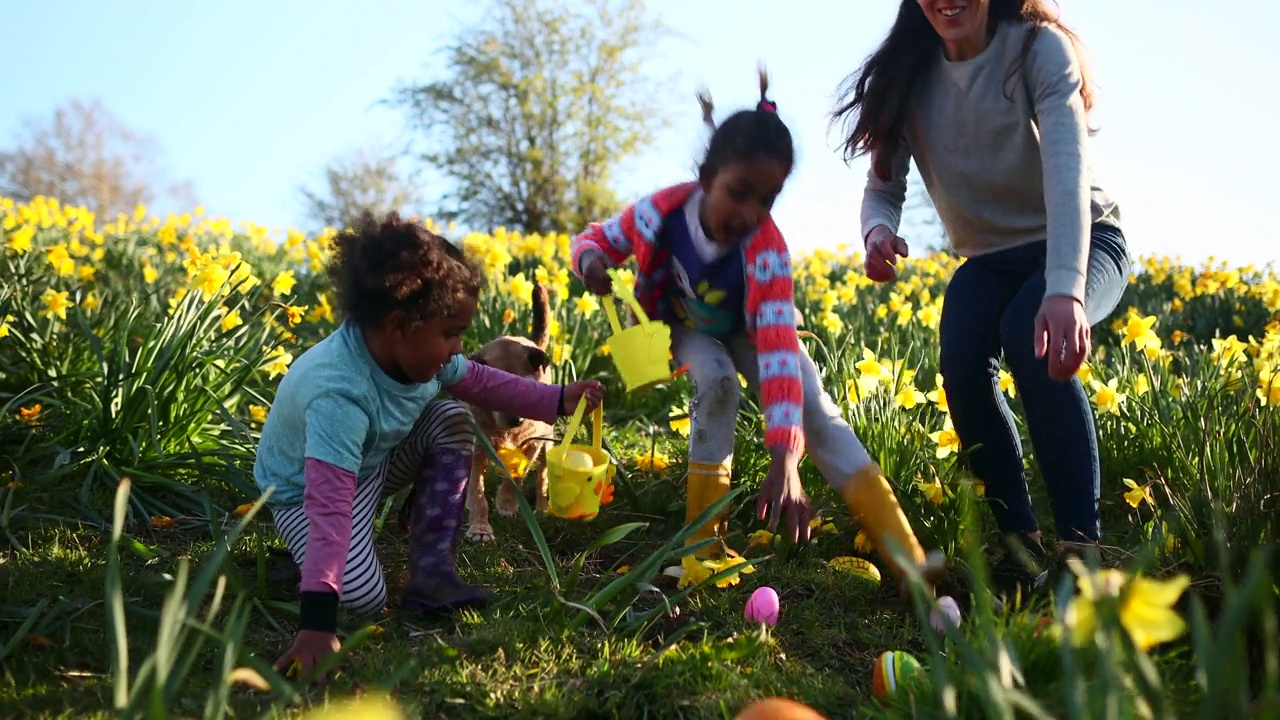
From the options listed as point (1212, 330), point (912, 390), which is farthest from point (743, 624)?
point (1212, 330)

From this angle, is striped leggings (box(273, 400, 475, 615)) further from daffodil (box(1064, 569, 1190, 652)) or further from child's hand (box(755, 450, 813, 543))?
daffodil (box(1064, 569, 1190, 652))

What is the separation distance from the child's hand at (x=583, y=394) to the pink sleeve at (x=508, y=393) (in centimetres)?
4

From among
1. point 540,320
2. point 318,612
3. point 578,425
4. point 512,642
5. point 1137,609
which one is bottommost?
point 512,642

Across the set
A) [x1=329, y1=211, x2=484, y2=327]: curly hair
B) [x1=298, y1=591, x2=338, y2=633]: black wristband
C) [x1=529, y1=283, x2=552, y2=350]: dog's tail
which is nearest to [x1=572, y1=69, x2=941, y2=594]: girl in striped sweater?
[x1=329, y1=211, x2=484, y2=327]: curly hair

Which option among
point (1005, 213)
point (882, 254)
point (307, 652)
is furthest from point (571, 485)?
point (1005, 213)

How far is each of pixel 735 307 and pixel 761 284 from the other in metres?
0.20

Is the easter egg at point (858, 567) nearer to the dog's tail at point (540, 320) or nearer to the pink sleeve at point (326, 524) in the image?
the dog's tail at point (540, 320)

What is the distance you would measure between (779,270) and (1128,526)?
4.99ft

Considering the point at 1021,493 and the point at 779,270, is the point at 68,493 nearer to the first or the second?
the point at 779,270

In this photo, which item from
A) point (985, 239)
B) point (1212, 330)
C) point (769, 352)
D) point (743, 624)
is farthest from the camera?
point (1212, 330)

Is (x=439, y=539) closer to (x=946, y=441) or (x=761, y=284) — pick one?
(x=761, y=284)

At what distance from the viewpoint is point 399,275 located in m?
2.34

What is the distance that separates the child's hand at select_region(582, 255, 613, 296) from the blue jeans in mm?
953

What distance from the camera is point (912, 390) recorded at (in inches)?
131
